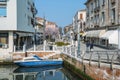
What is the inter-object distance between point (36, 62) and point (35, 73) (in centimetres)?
405

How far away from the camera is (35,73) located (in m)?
32.8

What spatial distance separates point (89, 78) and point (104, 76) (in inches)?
103

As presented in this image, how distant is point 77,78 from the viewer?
27172mm

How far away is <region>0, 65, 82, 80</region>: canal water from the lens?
29.5 m

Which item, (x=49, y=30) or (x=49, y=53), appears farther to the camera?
(x=49, y=30)

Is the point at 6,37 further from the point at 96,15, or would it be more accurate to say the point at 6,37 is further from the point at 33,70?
the point at 96,15

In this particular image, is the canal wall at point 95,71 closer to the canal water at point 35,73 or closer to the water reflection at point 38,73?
the canal water at point 35,73

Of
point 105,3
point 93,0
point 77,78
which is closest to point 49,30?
point 93,0

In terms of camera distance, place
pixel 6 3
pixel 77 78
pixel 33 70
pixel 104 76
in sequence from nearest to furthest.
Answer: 1. pixel 104 76
2. pixel 77 78
3. pixel 33 70
4. pixel 6 3

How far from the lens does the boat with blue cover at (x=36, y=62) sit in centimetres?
3594

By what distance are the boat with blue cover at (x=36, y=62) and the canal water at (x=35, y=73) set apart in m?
0.68

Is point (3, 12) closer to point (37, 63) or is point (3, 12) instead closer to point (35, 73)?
point (37, 63)

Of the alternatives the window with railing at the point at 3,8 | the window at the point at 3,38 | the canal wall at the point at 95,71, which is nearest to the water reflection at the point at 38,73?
the canal wall at the point at 95,71

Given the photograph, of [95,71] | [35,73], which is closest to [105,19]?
[35,73]
